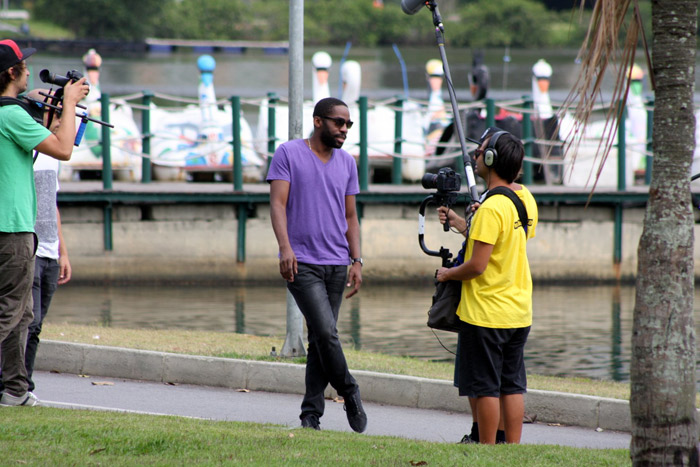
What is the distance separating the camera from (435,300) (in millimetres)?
6004

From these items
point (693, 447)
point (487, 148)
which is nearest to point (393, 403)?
point (487, 148)

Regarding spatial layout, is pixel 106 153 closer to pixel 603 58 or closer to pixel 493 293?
pixel 493 293

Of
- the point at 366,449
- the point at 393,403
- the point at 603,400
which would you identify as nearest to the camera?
the point at 366,449

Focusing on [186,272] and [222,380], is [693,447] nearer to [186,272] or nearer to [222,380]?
[222,380]

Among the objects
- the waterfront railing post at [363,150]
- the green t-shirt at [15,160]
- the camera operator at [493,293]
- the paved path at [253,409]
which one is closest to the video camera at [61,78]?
the green t-shirt at [15,160]

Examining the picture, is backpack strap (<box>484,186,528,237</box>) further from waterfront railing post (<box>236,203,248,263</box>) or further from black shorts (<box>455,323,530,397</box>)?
waterfront railing post (<box>236,203,248,263</box>)

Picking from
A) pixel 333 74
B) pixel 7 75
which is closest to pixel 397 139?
pixel 7 75

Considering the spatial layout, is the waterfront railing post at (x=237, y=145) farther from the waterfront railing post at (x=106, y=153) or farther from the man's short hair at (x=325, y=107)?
the man's short hair at (x=325, y=107)

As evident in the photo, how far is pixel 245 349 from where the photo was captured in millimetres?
9086

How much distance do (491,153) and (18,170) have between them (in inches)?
97.0

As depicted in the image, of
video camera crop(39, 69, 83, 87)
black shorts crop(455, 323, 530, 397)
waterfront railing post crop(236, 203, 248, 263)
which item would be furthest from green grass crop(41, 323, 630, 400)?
Answer: waterfront railing post crop(236, 203, 248, 263)

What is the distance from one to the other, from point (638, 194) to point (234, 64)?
64.5 meters

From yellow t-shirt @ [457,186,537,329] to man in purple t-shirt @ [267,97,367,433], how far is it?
2.88ft

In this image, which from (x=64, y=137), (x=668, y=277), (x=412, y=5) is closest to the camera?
(x=668, y=277)
